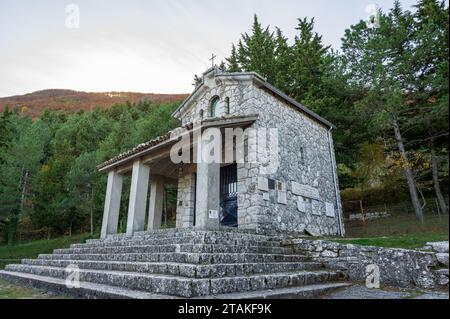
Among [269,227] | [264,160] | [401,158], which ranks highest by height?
[401,158]

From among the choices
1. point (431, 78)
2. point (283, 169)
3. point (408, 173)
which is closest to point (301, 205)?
point (283, 169)

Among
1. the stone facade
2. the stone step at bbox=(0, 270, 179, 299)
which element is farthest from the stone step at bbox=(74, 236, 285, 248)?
the stone step at bbox=(0, 270, 179, 299)

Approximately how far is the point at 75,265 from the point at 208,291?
3830 mm

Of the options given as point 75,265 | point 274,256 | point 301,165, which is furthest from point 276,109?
point 75,265

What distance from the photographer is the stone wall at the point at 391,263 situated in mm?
4609

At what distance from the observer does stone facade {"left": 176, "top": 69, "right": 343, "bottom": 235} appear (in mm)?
7961

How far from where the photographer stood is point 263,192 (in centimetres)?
793

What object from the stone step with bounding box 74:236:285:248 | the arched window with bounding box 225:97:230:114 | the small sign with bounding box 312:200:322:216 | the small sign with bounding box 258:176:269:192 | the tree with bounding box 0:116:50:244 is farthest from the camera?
the tree with bounding box 0:116:50:244

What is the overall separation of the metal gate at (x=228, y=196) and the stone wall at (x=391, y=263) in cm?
328

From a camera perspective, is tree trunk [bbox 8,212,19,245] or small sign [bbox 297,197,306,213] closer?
small sign [bbox 297,197,306,213]

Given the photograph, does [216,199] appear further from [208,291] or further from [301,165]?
[301,165]

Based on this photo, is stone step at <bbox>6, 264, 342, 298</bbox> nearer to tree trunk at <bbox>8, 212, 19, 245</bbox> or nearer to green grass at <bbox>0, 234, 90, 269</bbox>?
green grass at <bbox>0, 234, 90, 269</bbox>

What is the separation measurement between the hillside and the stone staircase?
152ft

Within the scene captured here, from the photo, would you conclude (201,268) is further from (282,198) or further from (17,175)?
(17,175)
